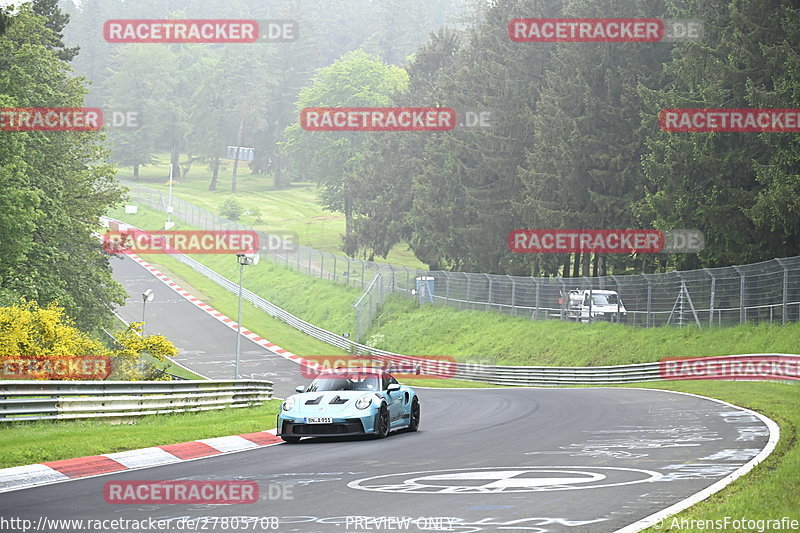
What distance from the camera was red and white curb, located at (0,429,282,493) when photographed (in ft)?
38.8

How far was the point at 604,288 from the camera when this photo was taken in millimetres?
42125

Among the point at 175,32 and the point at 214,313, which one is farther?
the point at 175,32

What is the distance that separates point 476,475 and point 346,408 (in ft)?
18.2

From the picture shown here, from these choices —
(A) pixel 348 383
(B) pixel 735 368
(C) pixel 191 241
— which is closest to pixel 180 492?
(A) pixel 348 383

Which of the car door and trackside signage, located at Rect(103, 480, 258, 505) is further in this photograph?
the car door

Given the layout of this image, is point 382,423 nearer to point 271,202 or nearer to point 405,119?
point 405,119

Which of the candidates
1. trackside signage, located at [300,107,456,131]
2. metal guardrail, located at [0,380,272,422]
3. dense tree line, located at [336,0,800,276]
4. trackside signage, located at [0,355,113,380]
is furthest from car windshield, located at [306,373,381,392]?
trackside signage, located at [300,107,456,131]

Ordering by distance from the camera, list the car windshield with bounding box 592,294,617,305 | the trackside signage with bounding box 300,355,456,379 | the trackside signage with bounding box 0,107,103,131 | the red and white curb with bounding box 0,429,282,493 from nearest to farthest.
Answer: the red and white curb with bounding box 0,429,282,493
the trackside signage with bounding box 0,107,103,131
the car windshield with bounding box 592,294,617,305
the trackside signage with bounding box 300,355,456,379

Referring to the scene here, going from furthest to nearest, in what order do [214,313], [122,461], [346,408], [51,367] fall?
[214,313] → [51,367] → [346,408] → [122,461]

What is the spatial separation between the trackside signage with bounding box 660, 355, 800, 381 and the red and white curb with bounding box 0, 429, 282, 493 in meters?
16.6

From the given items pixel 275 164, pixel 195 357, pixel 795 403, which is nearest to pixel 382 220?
pixel 195 357

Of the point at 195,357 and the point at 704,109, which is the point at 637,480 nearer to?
the point at 704,109

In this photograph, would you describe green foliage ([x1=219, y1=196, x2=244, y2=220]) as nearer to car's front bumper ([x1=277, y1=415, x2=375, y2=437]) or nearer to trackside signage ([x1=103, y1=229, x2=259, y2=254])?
trackside signage ([x1=103, y1=229, x2=259, y2=254])

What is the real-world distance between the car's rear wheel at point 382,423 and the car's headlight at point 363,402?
0.26 metres
